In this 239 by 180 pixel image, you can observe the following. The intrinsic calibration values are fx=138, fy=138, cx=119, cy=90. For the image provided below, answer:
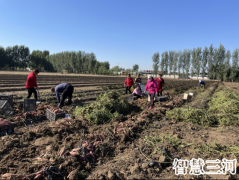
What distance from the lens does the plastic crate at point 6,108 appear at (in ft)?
17.8

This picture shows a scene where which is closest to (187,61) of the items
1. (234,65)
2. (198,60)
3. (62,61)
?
(198,60)

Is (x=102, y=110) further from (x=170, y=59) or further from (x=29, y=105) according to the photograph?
(x=170, y=59)

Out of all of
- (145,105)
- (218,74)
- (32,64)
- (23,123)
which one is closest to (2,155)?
(23,123)

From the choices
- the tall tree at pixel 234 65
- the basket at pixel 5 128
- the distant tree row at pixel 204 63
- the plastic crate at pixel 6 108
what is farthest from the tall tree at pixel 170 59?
the basket at pixel 5 128

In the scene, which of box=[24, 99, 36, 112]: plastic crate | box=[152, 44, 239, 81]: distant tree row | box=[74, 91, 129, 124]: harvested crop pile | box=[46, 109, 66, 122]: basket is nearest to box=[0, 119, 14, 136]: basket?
box=[46, 109, 66, 122]: basket

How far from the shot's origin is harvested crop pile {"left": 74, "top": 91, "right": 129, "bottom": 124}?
5293 mm

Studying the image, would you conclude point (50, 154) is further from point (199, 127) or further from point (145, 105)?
point (145, 105)

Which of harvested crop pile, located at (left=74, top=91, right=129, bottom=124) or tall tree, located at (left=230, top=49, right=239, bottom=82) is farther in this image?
tall tree, located at (left=230, top=49, right=239, bottom=82)

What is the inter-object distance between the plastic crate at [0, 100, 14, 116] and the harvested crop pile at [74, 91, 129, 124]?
258cm

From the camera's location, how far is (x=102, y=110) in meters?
5.57

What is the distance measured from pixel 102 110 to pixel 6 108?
3.86 m

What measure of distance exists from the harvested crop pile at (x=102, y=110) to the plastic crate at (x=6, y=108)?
2.58 meters

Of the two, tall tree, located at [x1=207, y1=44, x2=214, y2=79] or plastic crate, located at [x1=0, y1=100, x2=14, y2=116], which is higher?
tall tree, located at [x1=207, y1=44, x2=214, y2=79]

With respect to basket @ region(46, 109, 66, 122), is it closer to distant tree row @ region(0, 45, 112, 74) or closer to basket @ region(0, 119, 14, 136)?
basket @ region(0, 119, 14, 136)
